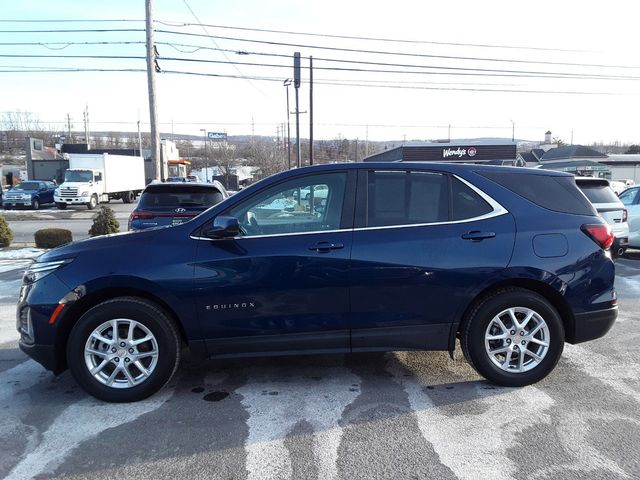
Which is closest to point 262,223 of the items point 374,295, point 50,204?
point 374,295

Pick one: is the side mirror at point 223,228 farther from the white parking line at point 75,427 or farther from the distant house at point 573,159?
the distant house at point 573,159

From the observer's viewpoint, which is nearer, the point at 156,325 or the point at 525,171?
the point at 156,325

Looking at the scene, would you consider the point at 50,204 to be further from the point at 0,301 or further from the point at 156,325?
the point at 156,325

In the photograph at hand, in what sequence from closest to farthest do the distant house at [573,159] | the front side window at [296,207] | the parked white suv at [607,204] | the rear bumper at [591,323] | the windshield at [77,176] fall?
the front side window at [296,207] → the rear bumper at [591,323] → the parked white suv at [607,204] → the windshield at [77,176] → the distant house at [573,159]

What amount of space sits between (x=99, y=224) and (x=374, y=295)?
10925 mm

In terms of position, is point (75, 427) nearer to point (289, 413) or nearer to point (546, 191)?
point (289, 413)

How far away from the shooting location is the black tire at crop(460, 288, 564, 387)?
156 inches

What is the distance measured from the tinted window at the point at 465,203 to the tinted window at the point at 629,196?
29.9 feet

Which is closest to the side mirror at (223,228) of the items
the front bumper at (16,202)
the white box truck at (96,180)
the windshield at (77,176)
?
the white box truck at (96,180)

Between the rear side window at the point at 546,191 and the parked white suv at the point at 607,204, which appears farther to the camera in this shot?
the parked white suv at the point at 607,204

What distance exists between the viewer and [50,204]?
31.7 metres

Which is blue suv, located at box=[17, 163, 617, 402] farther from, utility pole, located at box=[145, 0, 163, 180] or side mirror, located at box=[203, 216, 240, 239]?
utility pole, located at box=[145, 0, 163, 180]

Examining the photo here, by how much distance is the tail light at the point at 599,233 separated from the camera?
4.05 m

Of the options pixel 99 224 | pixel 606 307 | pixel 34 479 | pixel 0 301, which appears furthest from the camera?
pixel 99 224
